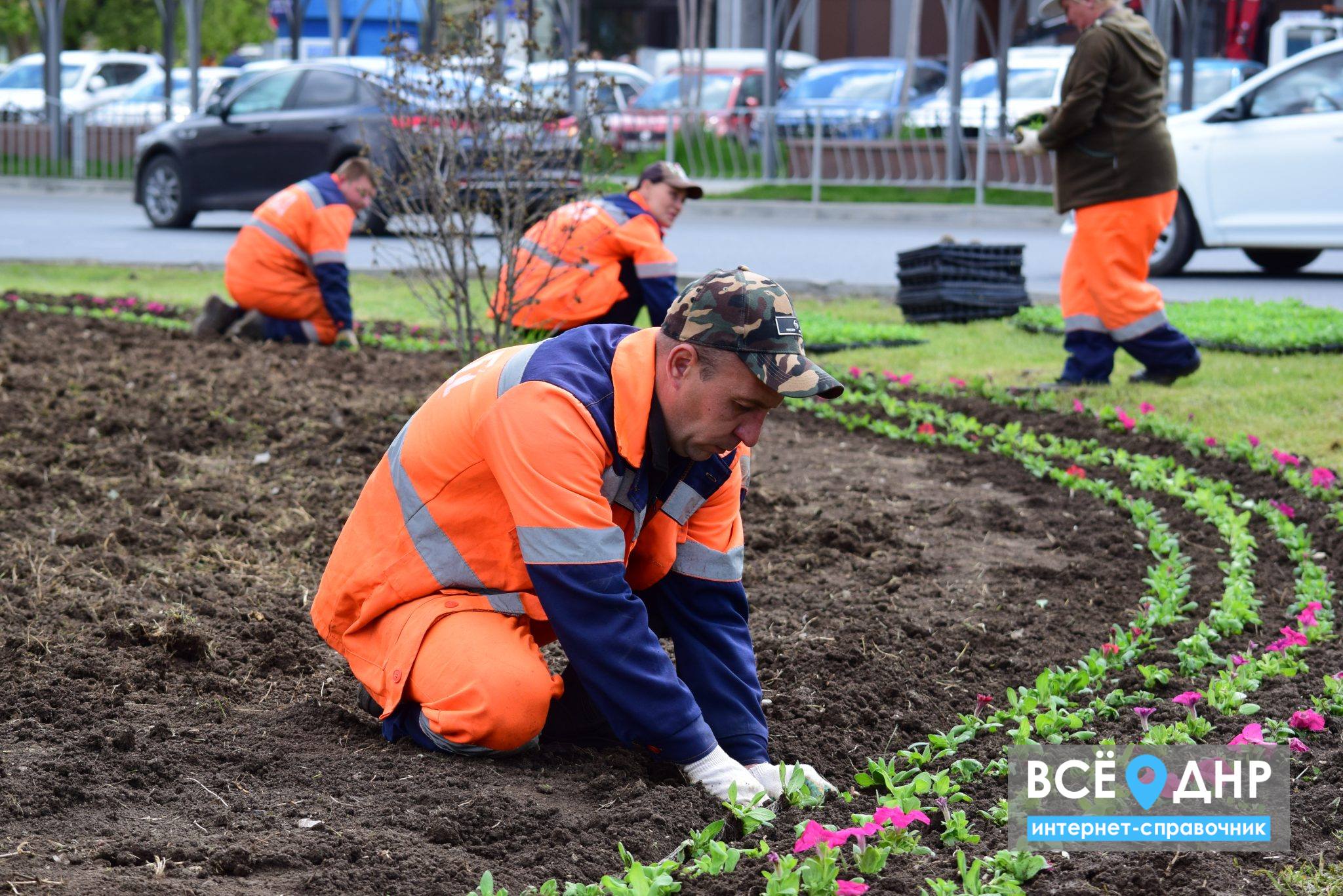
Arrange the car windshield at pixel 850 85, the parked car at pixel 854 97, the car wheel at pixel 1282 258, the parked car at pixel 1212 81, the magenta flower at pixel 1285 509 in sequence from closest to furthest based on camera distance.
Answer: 1. the magenta flower at pixel 1285 509
2. the car wheel at pixel 1282 258
3. the parked car at pixel 854 97
4. the parked car at pixel 1212 81
5. the car windshield at pixel 850 85

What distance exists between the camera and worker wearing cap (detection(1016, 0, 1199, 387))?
7043mm

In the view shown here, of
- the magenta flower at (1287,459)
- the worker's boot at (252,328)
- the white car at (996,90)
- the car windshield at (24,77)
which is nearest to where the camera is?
the magenta flower at (1287,459)

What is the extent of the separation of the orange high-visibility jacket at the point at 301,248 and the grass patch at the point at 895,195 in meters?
11.8

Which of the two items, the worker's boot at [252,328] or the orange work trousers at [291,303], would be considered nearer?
the orange work trousers at [291,303]

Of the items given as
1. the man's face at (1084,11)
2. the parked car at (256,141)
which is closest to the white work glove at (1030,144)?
the man's face at (1084,11)

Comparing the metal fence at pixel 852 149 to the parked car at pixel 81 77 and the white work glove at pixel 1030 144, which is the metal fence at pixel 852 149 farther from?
the parked car at pixel 81 77

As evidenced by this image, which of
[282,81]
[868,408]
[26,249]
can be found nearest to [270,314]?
[868,408]

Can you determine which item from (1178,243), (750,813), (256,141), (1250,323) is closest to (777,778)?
(750,813)

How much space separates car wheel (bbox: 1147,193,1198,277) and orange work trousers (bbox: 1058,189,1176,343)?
16.0 ft

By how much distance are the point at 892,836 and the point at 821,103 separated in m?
20.3

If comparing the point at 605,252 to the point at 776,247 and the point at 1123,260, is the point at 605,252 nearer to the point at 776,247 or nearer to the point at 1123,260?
the point at 1123,260

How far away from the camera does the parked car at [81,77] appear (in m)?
27.7

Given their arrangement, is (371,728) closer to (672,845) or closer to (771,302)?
(672,845)

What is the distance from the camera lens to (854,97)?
74.5 ft
